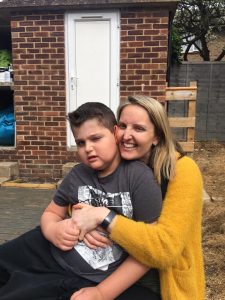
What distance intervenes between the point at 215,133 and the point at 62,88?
591cm

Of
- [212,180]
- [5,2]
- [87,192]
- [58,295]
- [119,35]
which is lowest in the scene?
[212,180]

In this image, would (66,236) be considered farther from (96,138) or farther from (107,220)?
(96,138)

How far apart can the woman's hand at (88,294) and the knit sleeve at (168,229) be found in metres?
0.20

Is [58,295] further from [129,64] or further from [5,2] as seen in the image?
[5,2]

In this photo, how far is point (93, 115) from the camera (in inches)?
66.5

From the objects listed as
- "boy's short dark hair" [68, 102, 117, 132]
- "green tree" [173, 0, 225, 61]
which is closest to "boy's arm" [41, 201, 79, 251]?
"boy's short dark hair" [68, 102, 117, 132]

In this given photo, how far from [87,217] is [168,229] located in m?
0.34

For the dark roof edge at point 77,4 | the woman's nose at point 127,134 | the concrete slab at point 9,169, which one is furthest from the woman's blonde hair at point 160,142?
the concrete slab at point 9,169

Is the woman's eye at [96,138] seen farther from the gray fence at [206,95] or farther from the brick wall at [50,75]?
the gray fence at [206,95]

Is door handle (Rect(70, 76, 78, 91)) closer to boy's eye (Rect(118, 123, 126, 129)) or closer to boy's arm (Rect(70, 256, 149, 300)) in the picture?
boy's eye (Rect(118, 123, 126, 129))

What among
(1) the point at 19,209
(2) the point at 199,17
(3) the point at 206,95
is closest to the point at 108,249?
(1) the point at 19,209

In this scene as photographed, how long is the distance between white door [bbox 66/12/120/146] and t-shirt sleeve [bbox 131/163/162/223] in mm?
4038

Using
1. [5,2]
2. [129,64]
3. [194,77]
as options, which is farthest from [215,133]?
[5,2]

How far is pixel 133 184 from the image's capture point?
5.34 ft
